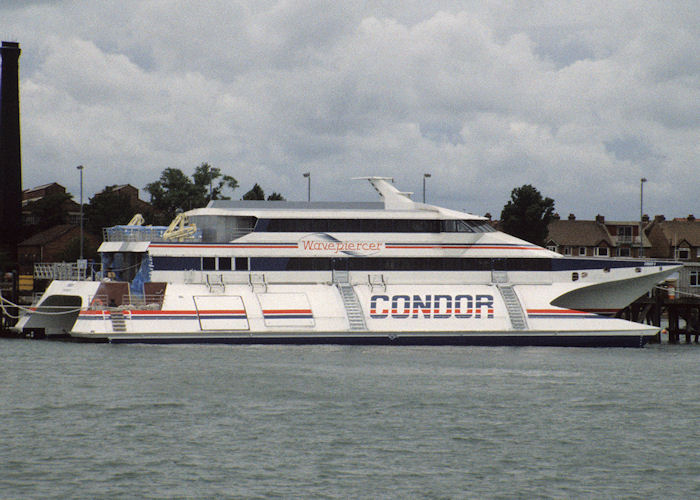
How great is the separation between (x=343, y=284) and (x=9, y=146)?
4100cm

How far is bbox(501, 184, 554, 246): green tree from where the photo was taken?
83.8 m

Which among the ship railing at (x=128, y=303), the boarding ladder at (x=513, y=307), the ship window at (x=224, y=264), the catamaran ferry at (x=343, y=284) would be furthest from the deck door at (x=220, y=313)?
the boarding ladder at (x=513, y=307)

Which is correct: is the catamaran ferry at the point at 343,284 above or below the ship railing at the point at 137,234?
below

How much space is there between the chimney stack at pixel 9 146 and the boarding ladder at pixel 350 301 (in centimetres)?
3969

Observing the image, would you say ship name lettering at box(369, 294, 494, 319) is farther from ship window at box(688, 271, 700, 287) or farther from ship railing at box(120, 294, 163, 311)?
ship window at box(688, 271, 700, 287)

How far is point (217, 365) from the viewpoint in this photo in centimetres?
3397

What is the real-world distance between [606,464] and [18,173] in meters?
62.0

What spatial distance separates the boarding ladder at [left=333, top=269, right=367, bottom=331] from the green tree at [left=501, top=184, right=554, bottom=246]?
44.8 meters

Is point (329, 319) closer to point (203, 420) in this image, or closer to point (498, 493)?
point (203, 420)

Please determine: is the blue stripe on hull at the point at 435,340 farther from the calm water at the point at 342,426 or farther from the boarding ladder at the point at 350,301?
the calm water at the point at 342,426

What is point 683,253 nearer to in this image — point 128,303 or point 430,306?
point 430,306

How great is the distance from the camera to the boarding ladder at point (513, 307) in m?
40.8

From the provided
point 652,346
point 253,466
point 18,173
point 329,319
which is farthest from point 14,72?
point 253,466

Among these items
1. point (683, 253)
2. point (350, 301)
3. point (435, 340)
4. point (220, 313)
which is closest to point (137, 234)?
point (220, 313)
